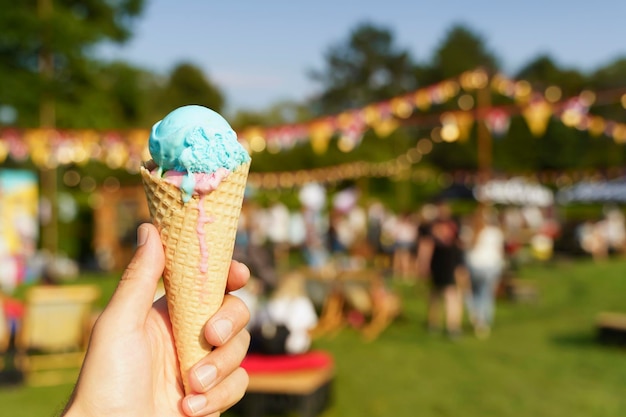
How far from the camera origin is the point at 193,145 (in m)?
1.76

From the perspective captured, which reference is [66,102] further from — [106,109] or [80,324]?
[80,324]

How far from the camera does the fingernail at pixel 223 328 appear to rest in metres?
1.86

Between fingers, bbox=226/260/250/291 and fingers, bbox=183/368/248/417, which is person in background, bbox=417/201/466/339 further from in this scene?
fingers, bbox=183/368/248/417

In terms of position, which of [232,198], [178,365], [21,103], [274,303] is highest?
[21,103]

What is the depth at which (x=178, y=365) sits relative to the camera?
195 centimetres

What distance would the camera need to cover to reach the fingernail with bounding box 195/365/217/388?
71.4 inches

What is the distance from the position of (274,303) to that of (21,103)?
1488 cm

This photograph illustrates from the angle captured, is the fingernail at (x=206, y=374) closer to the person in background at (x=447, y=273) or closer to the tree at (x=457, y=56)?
the person in background at (x=447, y=273)

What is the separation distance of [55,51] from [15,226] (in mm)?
5893

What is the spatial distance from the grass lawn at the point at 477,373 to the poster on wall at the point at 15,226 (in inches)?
328

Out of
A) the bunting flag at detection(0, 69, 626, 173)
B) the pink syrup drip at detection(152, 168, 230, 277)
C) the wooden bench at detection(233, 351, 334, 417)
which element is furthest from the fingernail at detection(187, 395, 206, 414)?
the bunting flag at detection(0, 69, 626, 173)

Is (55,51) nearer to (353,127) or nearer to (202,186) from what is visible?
(353,127)

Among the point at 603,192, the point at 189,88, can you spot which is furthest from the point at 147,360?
the point at 189,88

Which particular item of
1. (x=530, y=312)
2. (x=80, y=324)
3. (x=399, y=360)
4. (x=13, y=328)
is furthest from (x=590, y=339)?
(x=13, y=328)
